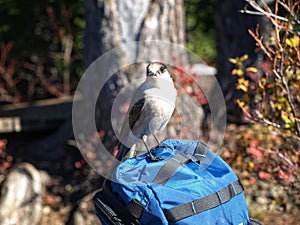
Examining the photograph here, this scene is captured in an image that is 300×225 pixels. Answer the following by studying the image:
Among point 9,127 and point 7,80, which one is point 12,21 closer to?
point 7,80

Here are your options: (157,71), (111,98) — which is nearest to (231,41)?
(111,98)

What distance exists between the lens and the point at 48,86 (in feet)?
28.5

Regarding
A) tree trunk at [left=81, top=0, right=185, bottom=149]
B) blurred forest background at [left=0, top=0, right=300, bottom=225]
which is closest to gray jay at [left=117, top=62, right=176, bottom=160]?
blurred forest background at [left=0, top=0, right=300, bottom=225]

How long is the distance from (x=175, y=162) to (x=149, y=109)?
0.50 m

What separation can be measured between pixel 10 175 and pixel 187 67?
2.02 m

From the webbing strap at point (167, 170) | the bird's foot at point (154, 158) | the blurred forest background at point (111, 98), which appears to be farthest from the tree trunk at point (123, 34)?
the webbing strap at point (167, 170)

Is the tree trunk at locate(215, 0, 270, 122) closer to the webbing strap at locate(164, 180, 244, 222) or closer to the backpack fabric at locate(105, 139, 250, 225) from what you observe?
the backpack fabric at locate(105, 139, 250, 225)

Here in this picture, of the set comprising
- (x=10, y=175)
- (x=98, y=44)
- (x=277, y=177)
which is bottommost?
(x=10, y=175)

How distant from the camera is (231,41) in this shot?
648 centimetres

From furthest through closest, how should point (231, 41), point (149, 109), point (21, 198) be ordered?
point (231, 41) → point (21, 198) → point (149, 109)

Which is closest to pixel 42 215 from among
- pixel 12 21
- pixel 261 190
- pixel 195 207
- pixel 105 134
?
pixel 105 134

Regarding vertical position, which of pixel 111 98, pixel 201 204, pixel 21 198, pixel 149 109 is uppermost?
pixel 149 109

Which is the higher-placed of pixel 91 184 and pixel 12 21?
pixel 12 21

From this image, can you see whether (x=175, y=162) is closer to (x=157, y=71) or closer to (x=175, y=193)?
(x=175, y=193)
